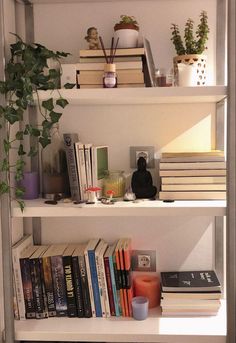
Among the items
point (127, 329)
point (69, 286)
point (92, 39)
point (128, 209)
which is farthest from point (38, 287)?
point (92, 39)

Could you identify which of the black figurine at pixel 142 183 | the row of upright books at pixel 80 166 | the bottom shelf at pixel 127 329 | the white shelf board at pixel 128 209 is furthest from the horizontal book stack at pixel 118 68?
the bottom shelf at pixel 127 329

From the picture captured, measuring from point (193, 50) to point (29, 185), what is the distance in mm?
805

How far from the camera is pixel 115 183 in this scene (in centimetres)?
157

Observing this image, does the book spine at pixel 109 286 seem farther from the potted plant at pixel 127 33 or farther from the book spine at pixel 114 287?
the potted plant at pixel 127 33

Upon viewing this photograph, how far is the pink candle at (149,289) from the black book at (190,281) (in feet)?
0.14

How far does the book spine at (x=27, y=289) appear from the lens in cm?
150

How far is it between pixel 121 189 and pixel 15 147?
451 millimetres

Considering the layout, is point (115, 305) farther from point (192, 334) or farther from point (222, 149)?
point (222, 149)

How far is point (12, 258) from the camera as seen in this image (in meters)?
1.43

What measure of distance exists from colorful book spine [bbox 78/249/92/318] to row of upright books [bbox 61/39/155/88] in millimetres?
658

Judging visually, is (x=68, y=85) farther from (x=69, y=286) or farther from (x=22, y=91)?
(x=69, y=286)

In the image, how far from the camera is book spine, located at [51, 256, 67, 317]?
1.51 meters

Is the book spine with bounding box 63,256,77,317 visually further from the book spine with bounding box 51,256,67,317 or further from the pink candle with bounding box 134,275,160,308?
the pink candle with bounding box 134,275,160,308

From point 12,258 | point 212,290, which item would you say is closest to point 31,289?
point 12,258
